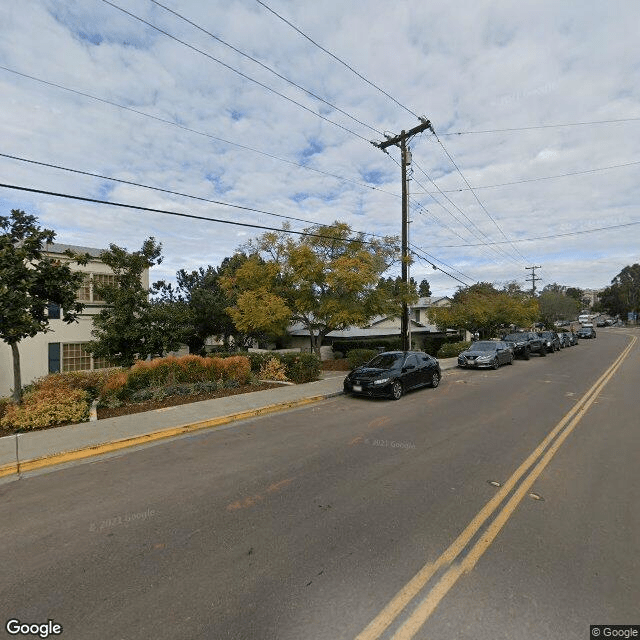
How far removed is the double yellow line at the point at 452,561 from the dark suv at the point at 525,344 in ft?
66.0

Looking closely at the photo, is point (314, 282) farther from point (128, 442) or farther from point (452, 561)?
point (452, 561)

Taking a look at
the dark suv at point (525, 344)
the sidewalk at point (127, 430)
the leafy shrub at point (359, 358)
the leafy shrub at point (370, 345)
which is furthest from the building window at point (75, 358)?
the dark suv at point (525, 344)

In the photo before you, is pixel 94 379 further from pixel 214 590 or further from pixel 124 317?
pixel 214 590

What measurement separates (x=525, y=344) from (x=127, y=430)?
2400cm

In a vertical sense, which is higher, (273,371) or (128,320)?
(128,320)

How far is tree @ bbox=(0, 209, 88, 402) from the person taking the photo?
8047 millimetres

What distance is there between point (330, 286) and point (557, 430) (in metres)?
11.1

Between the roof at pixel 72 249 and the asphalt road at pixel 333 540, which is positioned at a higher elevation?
the roof at pixel 72 249

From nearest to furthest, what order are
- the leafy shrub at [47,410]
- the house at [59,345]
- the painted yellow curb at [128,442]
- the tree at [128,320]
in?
the painted yellow curb at [128,442]
the leafy shrub at [47,410]
the tree at [128,320]
the house at [59,345]

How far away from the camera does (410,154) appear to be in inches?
700

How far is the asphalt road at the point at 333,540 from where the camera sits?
277cm

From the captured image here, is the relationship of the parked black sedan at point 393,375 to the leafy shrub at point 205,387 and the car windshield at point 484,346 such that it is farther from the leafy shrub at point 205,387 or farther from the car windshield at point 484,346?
the car windshield at point 484,346

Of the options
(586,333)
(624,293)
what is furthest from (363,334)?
(624,293)

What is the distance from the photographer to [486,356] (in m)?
19.1
